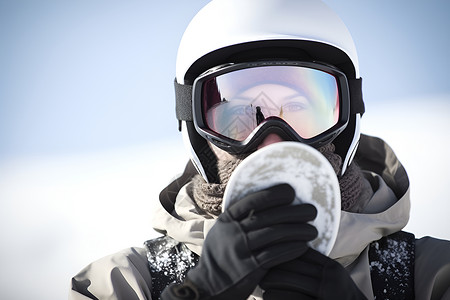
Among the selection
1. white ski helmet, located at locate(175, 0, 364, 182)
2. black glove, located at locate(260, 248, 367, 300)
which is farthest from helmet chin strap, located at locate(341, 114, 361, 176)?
black glove, located at locate(260, 248, 367, 300)

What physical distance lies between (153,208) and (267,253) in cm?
96

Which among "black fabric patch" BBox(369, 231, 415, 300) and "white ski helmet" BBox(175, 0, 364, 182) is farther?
"white ski helmet" BBox(175, 0, 364, 182)

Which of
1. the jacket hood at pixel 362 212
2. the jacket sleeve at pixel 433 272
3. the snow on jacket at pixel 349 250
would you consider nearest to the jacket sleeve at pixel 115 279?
the snow on jacket at pixel 349 250

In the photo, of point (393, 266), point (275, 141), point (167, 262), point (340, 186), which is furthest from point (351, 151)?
point (167, 262)

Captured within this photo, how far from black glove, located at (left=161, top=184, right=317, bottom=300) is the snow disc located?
0.18 feet

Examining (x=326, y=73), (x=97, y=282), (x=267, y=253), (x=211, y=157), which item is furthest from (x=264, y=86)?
(x=97, y=282)

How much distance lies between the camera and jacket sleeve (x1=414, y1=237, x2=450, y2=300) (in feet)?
5.41

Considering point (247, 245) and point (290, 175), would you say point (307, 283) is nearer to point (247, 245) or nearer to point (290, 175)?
point (247, 245)

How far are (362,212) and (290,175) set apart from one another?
65cm

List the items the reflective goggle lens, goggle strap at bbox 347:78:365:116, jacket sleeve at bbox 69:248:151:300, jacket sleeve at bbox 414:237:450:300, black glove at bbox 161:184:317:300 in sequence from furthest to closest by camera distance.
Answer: goggle strap at bbox 347:78:365:116
the reflective goggle lens
jacket sleeve at bbox 69:248:151:300
jacket sleeve at bbox 414:237:450:300
black glove at bbox 161:184:317:300

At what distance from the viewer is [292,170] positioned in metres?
1.45

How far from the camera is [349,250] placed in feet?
5.65

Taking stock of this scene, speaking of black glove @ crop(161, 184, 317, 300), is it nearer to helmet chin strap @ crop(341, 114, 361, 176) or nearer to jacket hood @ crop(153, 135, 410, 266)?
jacket hood @ crop(153, 135, 410, 266)

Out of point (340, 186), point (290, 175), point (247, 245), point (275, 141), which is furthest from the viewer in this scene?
point (340, 186)
